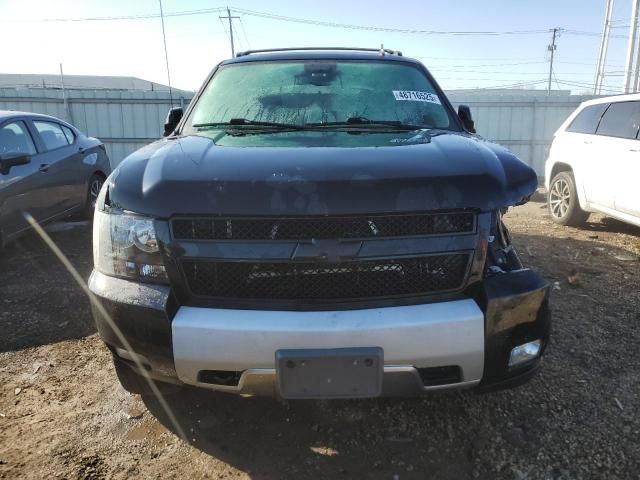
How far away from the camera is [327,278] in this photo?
186 cm

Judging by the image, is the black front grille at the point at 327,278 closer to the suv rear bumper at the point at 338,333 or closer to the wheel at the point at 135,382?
the suv rear bumper at the point at 338,333

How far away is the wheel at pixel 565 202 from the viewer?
659 centimetres

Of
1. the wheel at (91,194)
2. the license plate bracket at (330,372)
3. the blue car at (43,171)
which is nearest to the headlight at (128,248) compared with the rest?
the license plate bracket at (330,372)

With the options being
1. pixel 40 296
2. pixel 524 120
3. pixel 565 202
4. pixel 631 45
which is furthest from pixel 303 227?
pixel 631 45

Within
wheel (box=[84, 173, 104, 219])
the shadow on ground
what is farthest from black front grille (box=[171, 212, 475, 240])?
wheel (box=[84, 173, 104, 219])

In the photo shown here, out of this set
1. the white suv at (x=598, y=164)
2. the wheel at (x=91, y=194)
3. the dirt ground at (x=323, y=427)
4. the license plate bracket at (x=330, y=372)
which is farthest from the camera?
the wheel at (x=91, y=194)

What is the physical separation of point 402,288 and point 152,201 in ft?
3.39

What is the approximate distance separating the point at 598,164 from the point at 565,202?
965 mm

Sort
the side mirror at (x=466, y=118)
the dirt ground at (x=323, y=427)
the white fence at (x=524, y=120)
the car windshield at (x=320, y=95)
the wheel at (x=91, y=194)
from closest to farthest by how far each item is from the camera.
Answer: the dirt ground at (x=323, y=427), the car windshield at (x=320, y=95), the side mirror at (x=466, y=118), the wheel at (x=91, y=194), the white fence at (x=524, y=120)

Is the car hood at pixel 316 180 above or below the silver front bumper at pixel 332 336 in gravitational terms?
above

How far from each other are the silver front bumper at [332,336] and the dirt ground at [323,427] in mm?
281

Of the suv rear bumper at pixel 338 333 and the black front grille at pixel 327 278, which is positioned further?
the black front grille at pixel 327 278

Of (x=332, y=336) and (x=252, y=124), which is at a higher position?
(x=252, y=124)

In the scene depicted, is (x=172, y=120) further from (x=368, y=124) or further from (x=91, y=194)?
(x=91, y=194)
